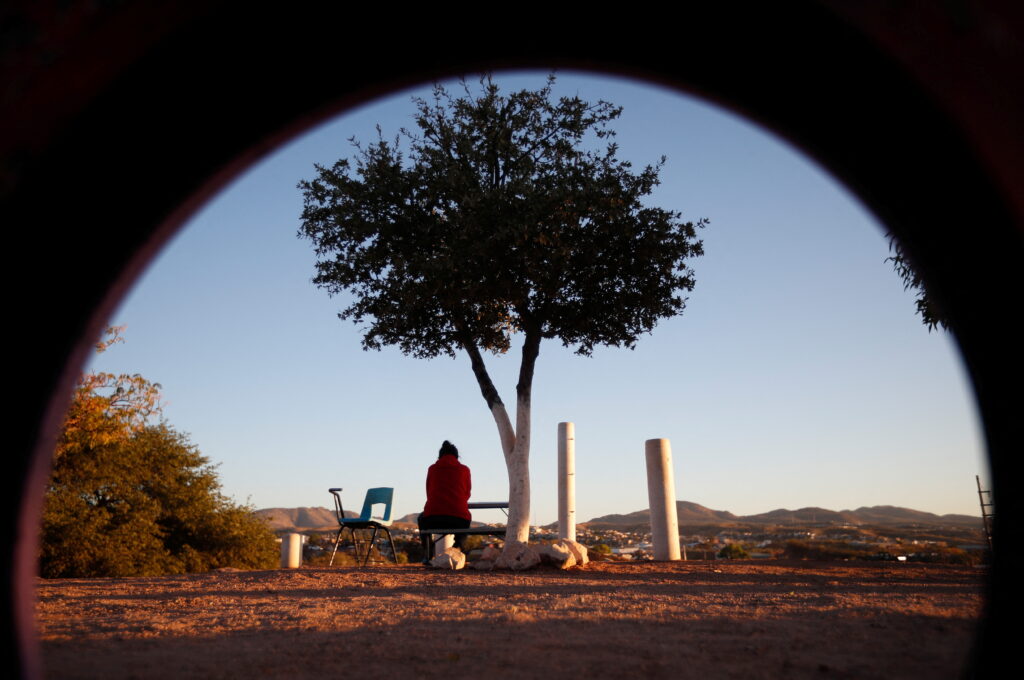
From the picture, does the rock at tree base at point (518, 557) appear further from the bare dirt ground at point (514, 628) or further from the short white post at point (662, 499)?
the short white post at point (662, 499)

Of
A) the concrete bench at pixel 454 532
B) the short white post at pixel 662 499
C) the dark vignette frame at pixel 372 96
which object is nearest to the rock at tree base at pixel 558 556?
the concrete bench at pixel 454 532

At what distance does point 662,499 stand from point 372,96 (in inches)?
499

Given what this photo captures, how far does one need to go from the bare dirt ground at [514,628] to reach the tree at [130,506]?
516cm

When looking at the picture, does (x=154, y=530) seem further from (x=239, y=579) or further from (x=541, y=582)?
(x=541, y=582)

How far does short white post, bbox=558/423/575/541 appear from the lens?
15719 millimetres

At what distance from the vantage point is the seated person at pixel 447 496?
1174 cm

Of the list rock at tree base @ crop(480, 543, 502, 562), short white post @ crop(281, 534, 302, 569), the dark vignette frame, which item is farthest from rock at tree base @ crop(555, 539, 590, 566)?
the dark vignette frame

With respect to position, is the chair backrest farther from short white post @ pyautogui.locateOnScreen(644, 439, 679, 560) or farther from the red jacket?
short white post @ pyautogui.locateOnScreen(644, 439, 679, 560)

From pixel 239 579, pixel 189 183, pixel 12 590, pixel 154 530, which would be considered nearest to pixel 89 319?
pixel 189 183

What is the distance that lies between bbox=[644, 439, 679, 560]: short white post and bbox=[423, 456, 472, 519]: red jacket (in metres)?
4.33

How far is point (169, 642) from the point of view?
4773 mm

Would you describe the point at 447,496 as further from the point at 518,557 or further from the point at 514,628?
the point at 514,628

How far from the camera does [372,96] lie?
271cm

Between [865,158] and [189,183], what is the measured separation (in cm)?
252
